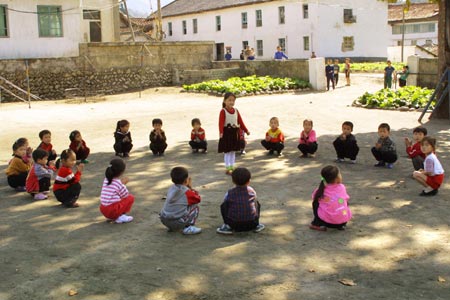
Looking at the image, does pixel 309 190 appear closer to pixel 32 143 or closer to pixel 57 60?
pixel 32 143

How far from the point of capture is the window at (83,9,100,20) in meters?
32.2

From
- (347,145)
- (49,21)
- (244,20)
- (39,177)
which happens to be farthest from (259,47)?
(39,177)

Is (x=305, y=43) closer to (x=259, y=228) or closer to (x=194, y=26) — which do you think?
(x=194, y=26)

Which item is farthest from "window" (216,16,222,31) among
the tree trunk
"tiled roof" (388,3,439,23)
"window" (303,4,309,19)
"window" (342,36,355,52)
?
the tree trunk

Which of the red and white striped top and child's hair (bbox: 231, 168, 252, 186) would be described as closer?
child's hair (bbox: 231, 168, 252, 186)

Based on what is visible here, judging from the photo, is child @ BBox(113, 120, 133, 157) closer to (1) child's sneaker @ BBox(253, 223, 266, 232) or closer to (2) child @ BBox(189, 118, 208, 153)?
(2) child @ BBox(189, 118, 208, 153)

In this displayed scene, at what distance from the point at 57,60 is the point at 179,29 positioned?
32066 millimetres

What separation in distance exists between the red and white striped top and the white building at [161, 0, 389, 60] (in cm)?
3912

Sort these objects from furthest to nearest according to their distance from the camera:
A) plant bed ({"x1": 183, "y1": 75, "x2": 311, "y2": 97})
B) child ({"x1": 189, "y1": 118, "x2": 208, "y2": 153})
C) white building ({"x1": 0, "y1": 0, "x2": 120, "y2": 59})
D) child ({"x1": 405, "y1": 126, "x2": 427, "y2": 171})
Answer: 1. white building ({"x1": 0, "y1": 0, "x2": 120, "y2": 59})
2. plant bed ({"x1": 183, "y1": 75, "x2": 311, "y2": 97})
3. child ({"x1": 189, "y1": 118, "x2": 208, "y2": 153})
4. child ({"x1": 405, "y1": 126, "x2": 427, "y2": 171})

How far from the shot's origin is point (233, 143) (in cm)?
937

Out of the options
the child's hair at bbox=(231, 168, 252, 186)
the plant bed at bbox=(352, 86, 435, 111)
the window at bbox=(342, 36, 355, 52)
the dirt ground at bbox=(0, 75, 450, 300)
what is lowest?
the dirt ground at bbox=(0, 75, 450, 300)

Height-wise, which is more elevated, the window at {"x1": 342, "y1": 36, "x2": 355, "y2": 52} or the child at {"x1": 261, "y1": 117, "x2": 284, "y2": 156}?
the window at {"x1": 342, "y1": 36, "x2": 355, "y2": 52}

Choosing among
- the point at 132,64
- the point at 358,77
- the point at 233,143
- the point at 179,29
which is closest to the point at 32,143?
the point at 233,143

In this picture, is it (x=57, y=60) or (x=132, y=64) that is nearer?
(x=57, y=60)
